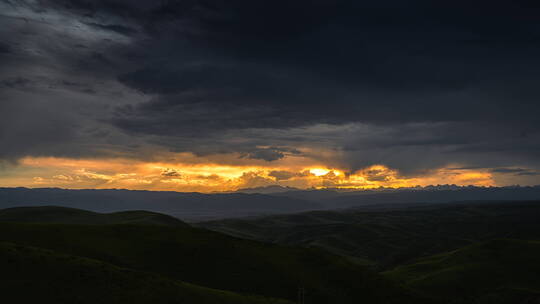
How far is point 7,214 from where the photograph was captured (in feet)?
582

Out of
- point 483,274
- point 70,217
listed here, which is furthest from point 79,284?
point 70,217

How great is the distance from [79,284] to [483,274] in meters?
89.3

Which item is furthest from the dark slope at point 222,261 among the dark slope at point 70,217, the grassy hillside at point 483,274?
the dark slope at point 70,217

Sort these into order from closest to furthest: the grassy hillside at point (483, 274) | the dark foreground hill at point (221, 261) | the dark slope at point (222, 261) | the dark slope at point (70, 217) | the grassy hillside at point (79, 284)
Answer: the grassy hillside at point (79, 284), the dark foreground hill at point (221, 261), the dark slope at point (222, 261), the grassy hillside at point (483, 274), the dark slope at point (70, 217)

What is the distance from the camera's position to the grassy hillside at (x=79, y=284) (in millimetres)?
44156

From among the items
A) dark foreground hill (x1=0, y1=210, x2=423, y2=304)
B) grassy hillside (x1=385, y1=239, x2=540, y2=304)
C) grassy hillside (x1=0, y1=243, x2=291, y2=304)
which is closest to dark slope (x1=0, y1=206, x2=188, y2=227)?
dark foreground hill (x1=0, y1=210, x2=423, y2=304)

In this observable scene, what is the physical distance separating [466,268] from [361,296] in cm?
4645

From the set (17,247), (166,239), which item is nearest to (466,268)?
(166,239)

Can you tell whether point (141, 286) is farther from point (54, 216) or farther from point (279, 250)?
point (54, 216)

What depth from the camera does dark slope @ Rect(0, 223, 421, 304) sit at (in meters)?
65.9

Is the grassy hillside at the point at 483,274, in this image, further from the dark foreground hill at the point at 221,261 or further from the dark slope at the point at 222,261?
the dark slope at the point at 222,261

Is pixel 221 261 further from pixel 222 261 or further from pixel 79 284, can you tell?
pixel 79 284

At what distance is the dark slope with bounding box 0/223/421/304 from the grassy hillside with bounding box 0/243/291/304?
1233 centimetres

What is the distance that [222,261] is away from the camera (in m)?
73.1
